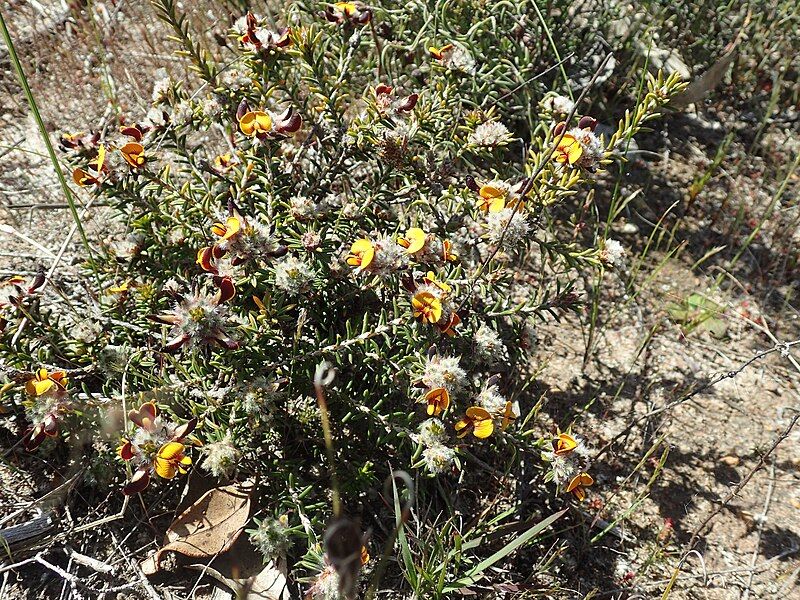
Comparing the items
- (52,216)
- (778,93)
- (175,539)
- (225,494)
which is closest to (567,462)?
(225,494)

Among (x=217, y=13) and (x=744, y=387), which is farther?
(x=217, y=13)

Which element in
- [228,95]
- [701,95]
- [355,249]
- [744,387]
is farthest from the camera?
[701,95]

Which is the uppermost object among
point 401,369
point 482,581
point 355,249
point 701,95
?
point 701,95

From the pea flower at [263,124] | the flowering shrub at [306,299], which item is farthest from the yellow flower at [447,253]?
the pea flower at [263,124]

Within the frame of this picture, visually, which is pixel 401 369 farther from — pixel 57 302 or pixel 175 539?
pixel 57 302

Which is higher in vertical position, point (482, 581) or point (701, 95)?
point (701, 95)

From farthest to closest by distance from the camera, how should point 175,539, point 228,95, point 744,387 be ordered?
point 744,387, point 228,95, point 175,539

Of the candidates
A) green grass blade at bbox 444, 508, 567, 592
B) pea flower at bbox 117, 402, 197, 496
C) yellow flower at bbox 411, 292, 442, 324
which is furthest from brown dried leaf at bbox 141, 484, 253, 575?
yellow flower at bbox 411, 292, 442, 324
